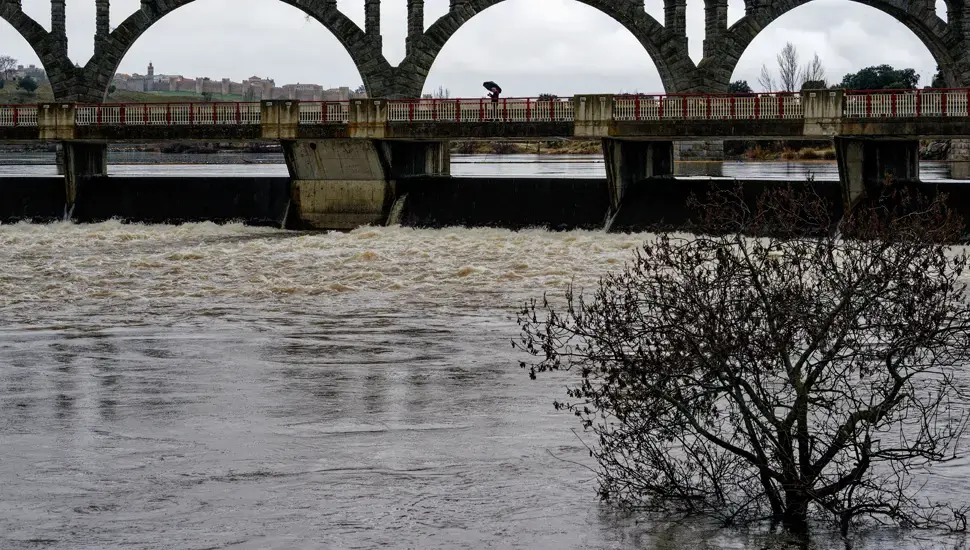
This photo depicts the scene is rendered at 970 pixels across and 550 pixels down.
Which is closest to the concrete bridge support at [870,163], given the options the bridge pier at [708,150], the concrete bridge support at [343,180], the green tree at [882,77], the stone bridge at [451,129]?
the stone bridge at [451,129]

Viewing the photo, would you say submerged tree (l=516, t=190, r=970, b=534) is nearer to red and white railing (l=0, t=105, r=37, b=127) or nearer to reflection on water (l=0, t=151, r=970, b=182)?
reflection on water (l=0, t=151, r=970, b=182)

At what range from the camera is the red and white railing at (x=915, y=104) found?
40812mm

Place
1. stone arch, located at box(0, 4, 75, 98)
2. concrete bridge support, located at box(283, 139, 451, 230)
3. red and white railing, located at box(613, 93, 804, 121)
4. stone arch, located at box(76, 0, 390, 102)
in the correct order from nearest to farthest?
1. red and white railing, located at box(613, 93, 804, 121)
2. concrete bridge support, located at box(283, 139, 451, 230)
3. stone arch, located at box(76, 0, 390, 102)
4. stone arch, located at box(0, 4, 75, 98)

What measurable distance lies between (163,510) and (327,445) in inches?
121

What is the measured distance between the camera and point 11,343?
78.9ft

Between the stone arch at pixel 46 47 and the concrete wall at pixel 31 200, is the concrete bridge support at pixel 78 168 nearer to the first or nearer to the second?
the concrete wall at pixel 31 200

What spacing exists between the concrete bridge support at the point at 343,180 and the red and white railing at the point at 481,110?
1541 mm

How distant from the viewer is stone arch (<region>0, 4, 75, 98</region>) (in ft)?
207

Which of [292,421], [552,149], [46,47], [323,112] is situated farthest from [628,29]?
[552,149]

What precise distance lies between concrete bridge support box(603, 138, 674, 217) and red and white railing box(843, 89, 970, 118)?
8.53 metres

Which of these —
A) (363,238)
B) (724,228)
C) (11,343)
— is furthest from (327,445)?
(363,238)

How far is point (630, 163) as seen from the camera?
154 feet

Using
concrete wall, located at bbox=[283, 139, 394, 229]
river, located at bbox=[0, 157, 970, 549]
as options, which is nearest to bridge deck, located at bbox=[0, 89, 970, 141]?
concrete wall, located at bbox=[283, 139, 394, 229]

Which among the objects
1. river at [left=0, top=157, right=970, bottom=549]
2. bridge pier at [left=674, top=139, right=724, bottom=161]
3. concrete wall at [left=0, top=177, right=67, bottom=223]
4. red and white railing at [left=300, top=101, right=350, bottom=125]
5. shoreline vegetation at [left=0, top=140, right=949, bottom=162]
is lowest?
river at [left=0, top=157, right=970, bottom=549]
